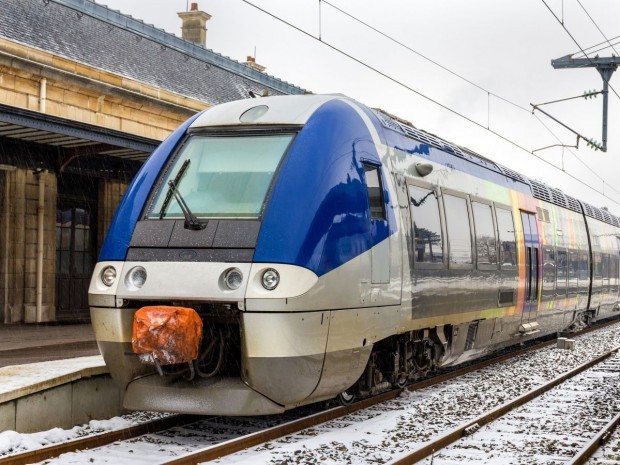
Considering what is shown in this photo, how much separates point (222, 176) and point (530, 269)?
748cm

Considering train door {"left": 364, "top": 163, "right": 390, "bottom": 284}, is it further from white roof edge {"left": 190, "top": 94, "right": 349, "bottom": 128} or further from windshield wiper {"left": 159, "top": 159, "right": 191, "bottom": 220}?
windshield wiper {"left": 159, "top": 159, "right": 191, "bottom": 220}

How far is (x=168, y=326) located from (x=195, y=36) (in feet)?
72.0

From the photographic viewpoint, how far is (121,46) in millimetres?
20891

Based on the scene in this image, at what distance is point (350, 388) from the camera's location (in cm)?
881

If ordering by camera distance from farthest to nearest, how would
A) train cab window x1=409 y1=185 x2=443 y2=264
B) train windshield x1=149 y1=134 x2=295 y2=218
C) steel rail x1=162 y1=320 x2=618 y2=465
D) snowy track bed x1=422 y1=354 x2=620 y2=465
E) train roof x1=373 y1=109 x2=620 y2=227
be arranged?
train roof x1=373 y1=109 x2=620 y2=227
train cab window x1=409 y1=185 x2=443 y2=264
train windshield x1=149 y1=134 x2=295 y2=218
snowy track bed x1=422 y1=354 x2=620 y2=465
steel rail x1=162 y1=320 x2=618 y2=465

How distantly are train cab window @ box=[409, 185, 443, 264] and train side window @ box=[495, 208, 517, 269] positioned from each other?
2.62 m

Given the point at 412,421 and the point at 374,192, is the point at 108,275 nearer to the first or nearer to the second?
the point at 374,192

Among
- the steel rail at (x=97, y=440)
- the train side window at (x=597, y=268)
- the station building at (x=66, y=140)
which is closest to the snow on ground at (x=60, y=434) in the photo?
the steel rail at (x=97, y=440)

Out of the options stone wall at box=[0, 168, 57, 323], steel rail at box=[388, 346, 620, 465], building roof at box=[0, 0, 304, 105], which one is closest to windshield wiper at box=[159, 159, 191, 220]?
steel rail at box=[388, 346, 620, 465]

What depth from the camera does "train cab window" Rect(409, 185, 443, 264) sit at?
9.16 metres

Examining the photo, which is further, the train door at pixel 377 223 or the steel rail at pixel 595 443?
the train door at pixel 377 223

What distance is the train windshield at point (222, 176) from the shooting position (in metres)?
7.54

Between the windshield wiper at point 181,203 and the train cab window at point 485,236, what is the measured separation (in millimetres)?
4573

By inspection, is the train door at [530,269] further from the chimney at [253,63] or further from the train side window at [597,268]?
the chimney at [253,63]
